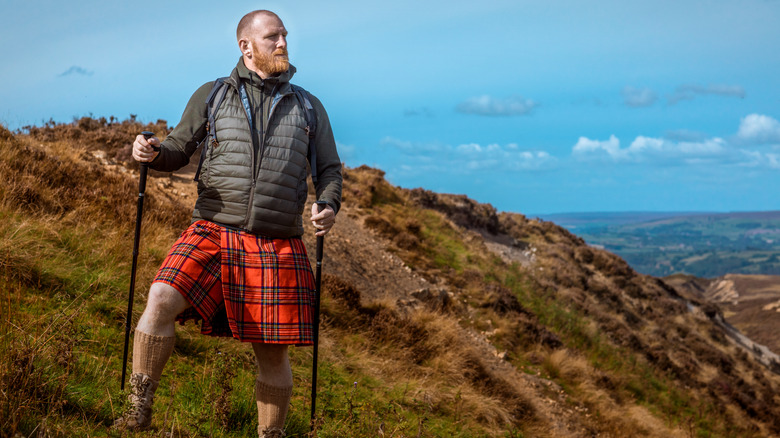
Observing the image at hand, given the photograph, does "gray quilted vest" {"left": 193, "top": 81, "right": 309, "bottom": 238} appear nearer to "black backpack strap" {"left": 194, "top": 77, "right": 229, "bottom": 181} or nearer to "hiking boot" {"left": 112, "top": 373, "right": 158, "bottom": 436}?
"black backpack strap" {"left": 194, "top": 77, "right": 229, "bottom": 181}

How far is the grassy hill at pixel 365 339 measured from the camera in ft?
12.9

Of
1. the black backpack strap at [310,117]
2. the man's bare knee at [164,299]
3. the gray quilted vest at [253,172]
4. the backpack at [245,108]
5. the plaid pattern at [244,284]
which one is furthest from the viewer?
the black backpack strap at [310,117]

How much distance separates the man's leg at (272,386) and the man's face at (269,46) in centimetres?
159

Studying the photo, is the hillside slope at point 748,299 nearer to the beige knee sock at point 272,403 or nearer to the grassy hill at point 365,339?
the grassy hill at point 365,339

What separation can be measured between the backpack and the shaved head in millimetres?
287

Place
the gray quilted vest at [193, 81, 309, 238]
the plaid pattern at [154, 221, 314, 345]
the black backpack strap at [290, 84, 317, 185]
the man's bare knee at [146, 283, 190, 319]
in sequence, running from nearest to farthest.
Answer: the man's bare knee at [146, 283, 190, 319]
the plaid pattern at [154, 221, 314, 345]
the gray quilted vest at [193, 81, 309, 238]
the black backpack strap at [290, 84, 317, 185]

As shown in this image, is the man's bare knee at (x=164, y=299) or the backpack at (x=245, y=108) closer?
the man's bare knee at (x=164, y=299)

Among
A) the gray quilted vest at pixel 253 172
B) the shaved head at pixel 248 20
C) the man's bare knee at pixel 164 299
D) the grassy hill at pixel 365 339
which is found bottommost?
the grassy hill at pixel 365 339

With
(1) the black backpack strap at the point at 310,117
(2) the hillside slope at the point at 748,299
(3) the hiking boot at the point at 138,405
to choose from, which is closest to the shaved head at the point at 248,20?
(1) the black backpack strap at the point at 310,117

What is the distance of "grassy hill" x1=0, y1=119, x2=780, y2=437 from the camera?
3.93 m

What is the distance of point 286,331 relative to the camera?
3357 millimetres

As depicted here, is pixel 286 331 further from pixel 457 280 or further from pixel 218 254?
pixel 457 280

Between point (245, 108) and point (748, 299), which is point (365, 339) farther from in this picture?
point (748, 299)

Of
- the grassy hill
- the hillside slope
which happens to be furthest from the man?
the hillside slope
